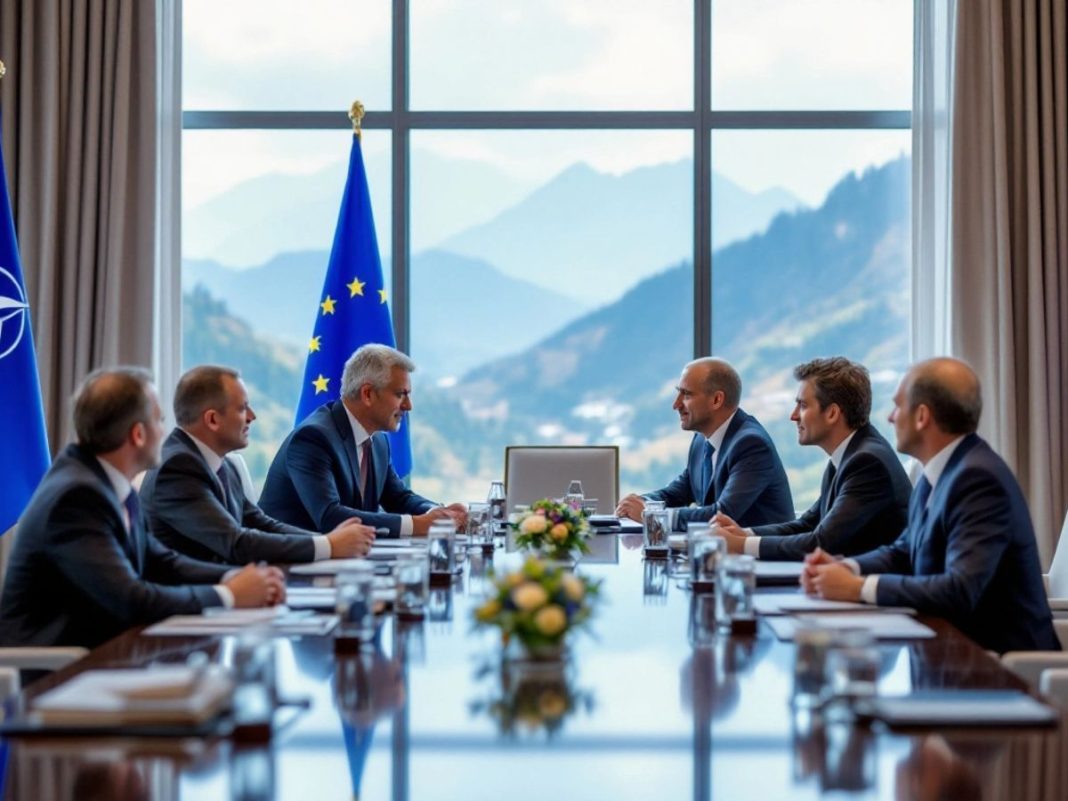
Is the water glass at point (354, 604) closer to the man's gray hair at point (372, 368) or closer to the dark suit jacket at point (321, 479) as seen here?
the dark suit jacket at point (321, 479)

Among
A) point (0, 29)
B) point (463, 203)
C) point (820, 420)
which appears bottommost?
point (820, 420)

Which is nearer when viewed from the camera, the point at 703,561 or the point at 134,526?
the point at 134,526

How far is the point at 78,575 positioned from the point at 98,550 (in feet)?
0.23

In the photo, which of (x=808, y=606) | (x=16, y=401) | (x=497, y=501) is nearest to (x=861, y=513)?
(x=808, y=606)

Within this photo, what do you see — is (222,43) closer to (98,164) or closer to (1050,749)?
(98,164)

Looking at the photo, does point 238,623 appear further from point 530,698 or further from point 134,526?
point 530,698

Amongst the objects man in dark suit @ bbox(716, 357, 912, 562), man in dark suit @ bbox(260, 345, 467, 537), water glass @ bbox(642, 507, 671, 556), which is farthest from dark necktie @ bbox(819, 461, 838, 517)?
man in dark suit @ bbox(260, 345, 467, 537)

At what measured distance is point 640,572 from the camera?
163 inches

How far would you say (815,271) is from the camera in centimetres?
786

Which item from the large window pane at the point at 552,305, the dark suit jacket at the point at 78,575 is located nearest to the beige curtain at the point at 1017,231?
the large window pane at the point at 552,305

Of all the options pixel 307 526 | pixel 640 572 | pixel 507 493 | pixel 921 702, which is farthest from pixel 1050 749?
pixel 507 493

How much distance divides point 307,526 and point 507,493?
1.26 m

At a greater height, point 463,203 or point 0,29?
point 0,29

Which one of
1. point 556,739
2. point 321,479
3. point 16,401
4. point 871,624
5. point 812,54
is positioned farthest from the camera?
point 812,54
